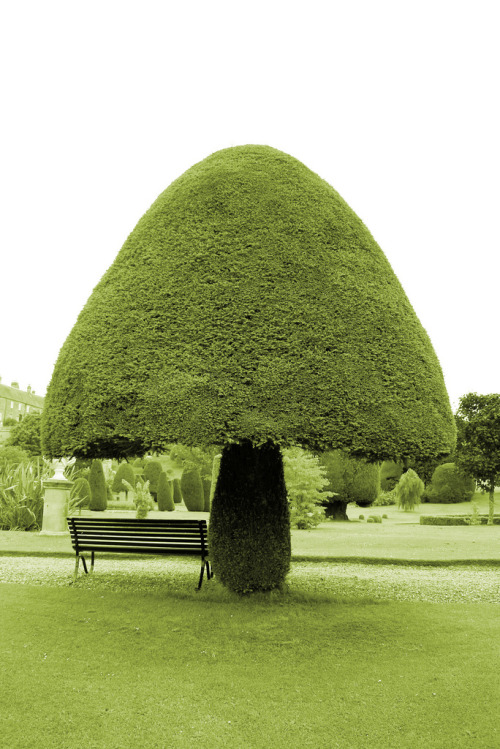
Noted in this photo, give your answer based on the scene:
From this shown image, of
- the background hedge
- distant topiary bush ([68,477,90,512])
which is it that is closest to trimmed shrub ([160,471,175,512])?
distant topiary bush ([68,477,90,512])

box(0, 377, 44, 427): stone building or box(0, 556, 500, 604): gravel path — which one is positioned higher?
box(0, 377, 44, 427): stone building

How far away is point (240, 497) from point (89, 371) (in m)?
2.50

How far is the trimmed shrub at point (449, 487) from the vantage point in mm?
37062

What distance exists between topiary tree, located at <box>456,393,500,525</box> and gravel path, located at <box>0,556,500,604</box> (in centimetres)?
1653

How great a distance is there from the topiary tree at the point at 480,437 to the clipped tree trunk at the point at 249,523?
21.9 metres

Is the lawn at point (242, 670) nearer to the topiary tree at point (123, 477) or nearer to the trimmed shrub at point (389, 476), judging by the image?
the topiary tree at point (123, 477)

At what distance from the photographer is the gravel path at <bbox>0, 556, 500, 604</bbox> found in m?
8.65

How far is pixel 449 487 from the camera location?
37.2 meters

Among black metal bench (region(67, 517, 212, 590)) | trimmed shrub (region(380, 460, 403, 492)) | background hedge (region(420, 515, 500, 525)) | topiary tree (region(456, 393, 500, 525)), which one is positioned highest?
topiary tree (region(456, 393, 500, 525))

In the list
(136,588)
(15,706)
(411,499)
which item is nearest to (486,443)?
(411,499)

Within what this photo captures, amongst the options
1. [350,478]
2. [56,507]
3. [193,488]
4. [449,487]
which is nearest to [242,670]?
[56,507]

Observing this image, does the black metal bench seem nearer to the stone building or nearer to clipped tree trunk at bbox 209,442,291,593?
clipped tree trunk at bbox 209,442,291,593

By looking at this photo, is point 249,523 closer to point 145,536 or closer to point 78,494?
point 145,536

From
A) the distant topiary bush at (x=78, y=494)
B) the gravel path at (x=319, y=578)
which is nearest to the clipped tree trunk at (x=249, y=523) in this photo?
the gravel path at (x=319, y=578)
